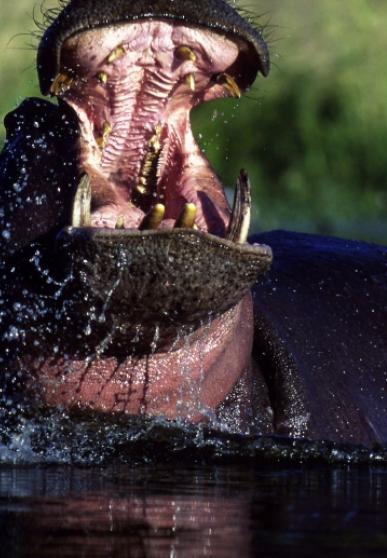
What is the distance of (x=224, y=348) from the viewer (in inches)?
200

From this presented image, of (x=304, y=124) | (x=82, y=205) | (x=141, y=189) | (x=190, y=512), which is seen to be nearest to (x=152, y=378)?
(x=141, y=189)

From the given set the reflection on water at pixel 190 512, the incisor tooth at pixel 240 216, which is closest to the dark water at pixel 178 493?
the reflection on water at pixel 190 512

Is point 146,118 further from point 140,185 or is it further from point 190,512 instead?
point 190,512

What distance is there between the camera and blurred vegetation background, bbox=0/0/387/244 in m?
13.7

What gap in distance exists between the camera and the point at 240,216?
15.0 feet

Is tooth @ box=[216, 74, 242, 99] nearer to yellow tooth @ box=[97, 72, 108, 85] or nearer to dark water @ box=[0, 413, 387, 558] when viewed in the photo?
yellow tooth @ box=[97, 72, 108, 85]

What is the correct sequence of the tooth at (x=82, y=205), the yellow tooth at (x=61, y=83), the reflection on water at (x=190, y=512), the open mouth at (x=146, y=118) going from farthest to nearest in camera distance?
1. the yellow tooth at (x=61, y=83)
2. the open mouth at (x=146, y=118)
3. the tooth at (x=82, y=205)
4. the reflection on water at (x=190, y=512)

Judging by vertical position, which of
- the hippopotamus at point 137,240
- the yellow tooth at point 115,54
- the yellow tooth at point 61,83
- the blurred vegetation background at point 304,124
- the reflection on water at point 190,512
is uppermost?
Answer: the blurred vegetation background at point 304,124

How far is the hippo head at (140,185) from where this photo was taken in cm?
445

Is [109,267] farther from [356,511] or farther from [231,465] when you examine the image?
[356,511]

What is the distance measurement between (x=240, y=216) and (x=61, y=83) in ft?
2.01

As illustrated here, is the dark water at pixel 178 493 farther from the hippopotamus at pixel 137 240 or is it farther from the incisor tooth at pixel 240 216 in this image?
the incisor tooth at pixel 240 216

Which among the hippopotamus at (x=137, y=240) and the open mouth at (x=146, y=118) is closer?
the hippopotamus at (x=137, y=240)

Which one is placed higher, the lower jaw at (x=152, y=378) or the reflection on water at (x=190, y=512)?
the lower jaw at (x=152, y=378)
